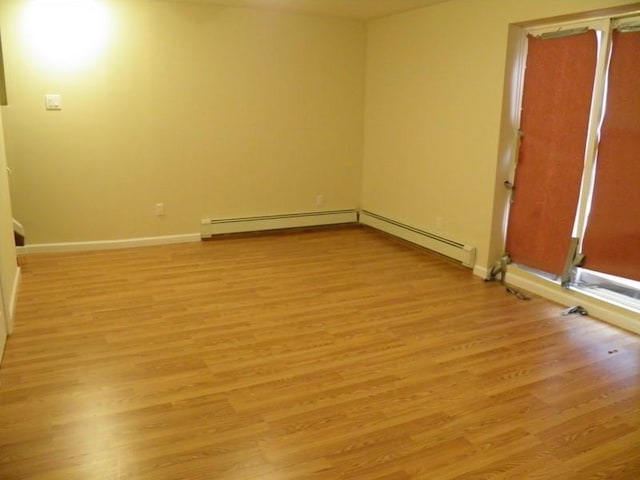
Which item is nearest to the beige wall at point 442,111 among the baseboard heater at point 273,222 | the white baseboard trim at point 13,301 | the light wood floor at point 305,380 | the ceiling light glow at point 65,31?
the baseboard heater at point 273,222

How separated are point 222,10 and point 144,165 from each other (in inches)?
65.0

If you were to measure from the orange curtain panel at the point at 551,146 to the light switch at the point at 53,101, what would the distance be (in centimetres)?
391

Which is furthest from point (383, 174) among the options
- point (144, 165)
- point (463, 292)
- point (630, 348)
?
point (630, 348)

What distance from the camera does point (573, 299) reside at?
12.5ft

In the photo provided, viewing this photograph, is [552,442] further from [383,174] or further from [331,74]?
[331,74]

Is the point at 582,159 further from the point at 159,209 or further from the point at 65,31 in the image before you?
the point at 65,31

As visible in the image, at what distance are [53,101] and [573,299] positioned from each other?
14.9 ft

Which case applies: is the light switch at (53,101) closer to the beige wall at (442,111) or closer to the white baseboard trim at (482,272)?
the beige wall at (442,111)

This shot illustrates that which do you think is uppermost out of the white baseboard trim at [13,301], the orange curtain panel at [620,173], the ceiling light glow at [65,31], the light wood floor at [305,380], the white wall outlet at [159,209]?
the ceiling light glow at [65,31]

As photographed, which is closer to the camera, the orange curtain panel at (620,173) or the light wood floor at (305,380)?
the light wood floor at (305,380)

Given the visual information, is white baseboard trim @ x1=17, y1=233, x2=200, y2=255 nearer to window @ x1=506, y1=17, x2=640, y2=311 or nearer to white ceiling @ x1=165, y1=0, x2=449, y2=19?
white ceiling @ x1=165, y1=0, x2=449, y2=19

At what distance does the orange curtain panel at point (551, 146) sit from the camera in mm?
3646

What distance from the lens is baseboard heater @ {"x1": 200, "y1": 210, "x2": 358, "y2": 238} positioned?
5.39 m

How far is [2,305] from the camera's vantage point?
3020mm
